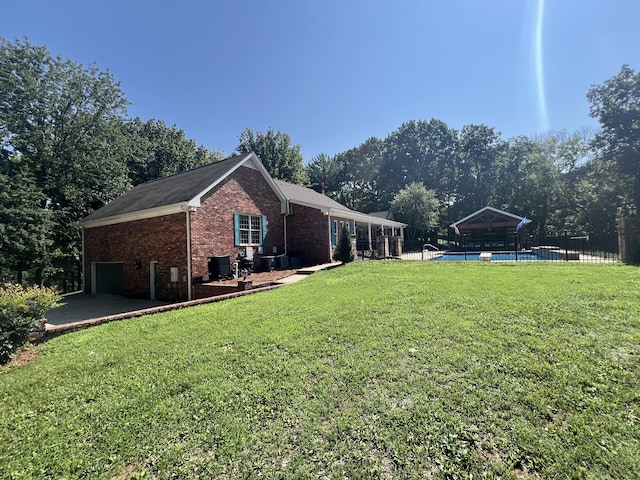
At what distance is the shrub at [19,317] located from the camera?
489cm

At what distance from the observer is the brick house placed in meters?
11.8

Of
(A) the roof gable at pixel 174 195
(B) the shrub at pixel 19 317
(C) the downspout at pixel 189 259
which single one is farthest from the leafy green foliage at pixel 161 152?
(B) the shrub at pixel 19 317

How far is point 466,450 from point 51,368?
5.77 metres

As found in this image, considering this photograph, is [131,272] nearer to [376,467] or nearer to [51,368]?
[51,368]

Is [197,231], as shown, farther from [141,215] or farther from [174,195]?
[141,215]

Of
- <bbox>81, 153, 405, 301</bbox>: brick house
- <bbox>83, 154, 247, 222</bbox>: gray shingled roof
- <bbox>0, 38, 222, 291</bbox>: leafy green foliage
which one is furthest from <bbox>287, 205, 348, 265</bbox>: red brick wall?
<bbox>0, 38, 222, 291</bbox>: leafy green foliage

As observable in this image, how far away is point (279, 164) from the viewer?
1378 inches

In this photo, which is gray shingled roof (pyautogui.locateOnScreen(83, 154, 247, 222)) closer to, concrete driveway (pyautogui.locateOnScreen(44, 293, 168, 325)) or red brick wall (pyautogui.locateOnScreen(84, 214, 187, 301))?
red brick wall (pyautogui.locateOnScreen(84, 214, 187, 301))

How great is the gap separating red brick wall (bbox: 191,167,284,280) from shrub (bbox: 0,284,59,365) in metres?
5.88

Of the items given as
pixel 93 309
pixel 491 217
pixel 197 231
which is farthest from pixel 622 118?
pixel 93 309

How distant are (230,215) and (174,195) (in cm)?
259

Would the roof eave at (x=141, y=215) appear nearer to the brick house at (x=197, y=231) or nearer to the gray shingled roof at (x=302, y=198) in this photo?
the brick house at (x=197, y=231)

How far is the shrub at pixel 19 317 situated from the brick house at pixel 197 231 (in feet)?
19.0

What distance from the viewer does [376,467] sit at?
2328mm
